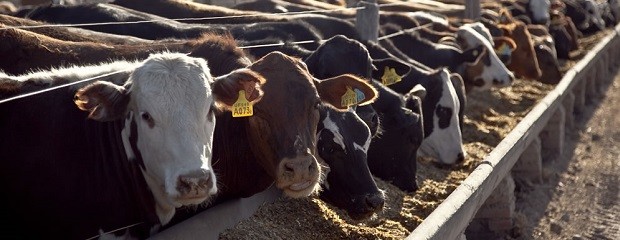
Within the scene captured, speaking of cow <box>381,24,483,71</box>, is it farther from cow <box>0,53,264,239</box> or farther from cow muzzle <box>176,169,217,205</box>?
cow muzzle <box>176,169,217,205</box>

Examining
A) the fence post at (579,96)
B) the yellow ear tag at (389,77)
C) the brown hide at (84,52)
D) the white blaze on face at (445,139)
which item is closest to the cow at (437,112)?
the white blaze on face at (445,139)

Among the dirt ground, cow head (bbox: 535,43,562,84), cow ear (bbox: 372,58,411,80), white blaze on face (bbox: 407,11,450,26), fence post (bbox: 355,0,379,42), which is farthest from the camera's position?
cow head (bbox: 535,43,562,84)

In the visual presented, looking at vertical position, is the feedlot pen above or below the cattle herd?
below

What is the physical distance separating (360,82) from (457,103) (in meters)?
2.81

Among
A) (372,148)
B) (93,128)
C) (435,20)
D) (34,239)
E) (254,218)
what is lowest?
(435,20)

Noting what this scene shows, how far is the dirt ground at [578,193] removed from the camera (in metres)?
8.52

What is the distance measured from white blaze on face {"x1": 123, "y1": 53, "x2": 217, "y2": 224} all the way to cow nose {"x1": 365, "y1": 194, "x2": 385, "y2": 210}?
1296mm

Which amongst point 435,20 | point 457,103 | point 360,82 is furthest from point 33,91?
point 435,20

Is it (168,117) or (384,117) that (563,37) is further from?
(168,117)

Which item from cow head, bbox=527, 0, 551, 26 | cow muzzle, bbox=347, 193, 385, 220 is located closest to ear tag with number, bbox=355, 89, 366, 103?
cow muzzle, bbox=347, 193, 385, 220

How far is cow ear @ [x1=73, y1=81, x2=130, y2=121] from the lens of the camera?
451 cm

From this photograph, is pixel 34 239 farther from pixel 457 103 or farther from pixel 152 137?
pixel 457 103

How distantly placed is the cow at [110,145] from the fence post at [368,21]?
12.3ft

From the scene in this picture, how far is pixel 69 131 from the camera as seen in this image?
491 centimetres
